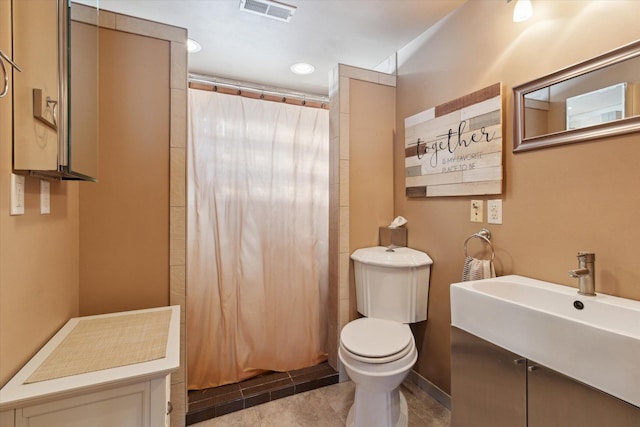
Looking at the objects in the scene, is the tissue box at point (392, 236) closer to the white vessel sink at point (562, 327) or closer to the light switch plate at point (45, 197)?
the white vessel sink at point (562, 327)

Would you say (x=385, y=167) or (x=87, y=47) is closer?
(x=87, y=47)

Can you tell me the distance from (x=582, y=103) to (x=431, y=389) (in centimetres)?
181

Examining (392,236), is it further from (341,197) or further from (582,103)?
(582,103)

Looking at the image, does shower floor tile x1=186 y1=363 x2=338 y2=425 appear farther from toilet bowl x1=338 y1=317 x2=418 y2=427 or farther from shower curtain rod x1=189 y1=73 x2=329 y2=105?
shower curtain rod x1=189 y1=73 x2=329 y2=105

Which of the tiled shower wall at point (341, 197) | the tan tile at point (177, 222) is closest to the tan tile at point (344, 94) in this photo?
the tiled shower wall at point (341, 197)

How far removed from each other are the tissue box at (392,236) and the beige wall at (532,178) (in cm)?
6

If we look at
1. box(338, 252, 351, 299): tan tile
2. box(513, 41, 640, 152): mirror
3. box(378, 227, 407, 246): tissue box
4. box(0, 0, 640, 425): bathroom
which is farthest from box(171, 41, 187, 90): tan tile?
box(513, 41, 640, 152): mirror

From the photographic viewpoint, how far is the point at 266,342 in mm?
2238

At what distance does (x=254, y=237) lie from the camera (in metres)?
2.22

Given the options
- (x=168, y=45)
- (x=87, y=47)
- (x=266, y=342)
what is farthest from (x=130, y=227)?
(x=266, y=342)

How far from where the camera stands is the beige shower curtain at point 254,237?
207cm

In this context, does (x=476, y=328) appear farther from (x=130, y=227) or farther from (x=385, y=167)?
(x=130, y=227)

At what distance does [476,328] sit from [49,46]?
1888 millimetres

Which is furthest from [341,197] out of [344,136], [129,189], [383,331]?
[129,189]
